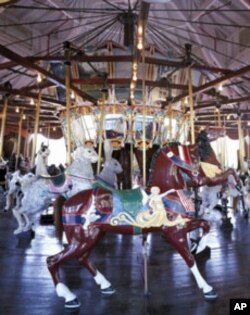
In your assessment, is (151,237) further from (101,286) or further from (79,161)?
(101,286)

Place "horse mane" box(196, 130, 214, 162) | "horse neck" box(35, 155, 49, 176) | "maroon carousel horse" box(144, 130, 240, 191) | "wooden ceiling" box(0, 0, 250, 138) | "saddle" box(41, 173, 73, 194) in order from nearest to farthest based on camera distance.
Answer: "maroon carousel horse" box(144, 130, 240, 191) → "horse mane" box(196, 130, 214, 162) → "saddle" box(41, 173, 73, 194) → "horse neck" box(35, 155, 49, 176) → "wooden ceiling" box(0, 0, 250, 138)

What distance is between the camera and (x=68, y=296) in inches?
106

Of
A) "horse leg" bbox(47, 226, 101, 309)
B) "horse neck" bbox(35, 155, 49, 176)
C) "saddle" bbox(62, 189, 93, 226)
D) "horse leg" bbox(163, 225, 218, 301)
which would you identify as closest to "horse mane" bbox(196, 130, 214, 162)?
"horse leg" bbox(163, 225, 218, 301)

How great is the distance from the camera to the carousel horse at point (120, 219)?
2799 mm

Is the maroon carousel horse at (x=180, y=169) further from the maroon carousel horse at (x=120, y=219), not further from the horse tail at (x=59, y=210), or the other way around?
the horse tail at (x=59, y=210)

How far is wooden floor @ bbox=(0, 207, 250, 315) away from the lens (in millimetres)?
2703

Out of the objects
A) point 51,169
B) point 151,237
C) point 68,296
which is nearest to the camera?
point 68,296

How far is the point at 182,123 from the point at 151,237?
4789 millimetres

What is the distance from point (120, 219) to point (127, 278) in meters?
0.96

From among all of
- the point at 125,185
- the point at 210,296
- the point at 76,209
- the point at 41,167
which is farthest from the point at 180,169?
the point at 125,185

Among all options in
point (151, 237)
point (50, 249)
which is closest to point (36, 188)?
point (50, 249)

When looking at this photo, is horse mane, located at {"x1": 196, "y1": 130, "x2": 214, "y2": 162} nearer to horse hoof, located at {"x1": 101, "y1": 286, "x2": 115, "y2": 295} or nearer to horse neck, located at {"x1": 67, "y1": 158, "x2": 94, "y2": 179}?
horse hoof, located at {"x1": 101, "y1": 286, "x2": 115, "y2": 295}

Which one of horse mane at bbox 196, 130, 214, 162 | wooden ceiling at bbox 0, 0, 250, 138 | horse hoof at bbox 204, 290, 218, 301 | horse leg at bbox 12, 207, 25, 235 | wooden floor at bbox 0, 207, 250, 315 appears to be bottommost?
wooden floor at bbox 0, 207, 250, 315

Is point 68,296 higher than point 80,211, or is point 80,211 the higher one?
point 80,211
